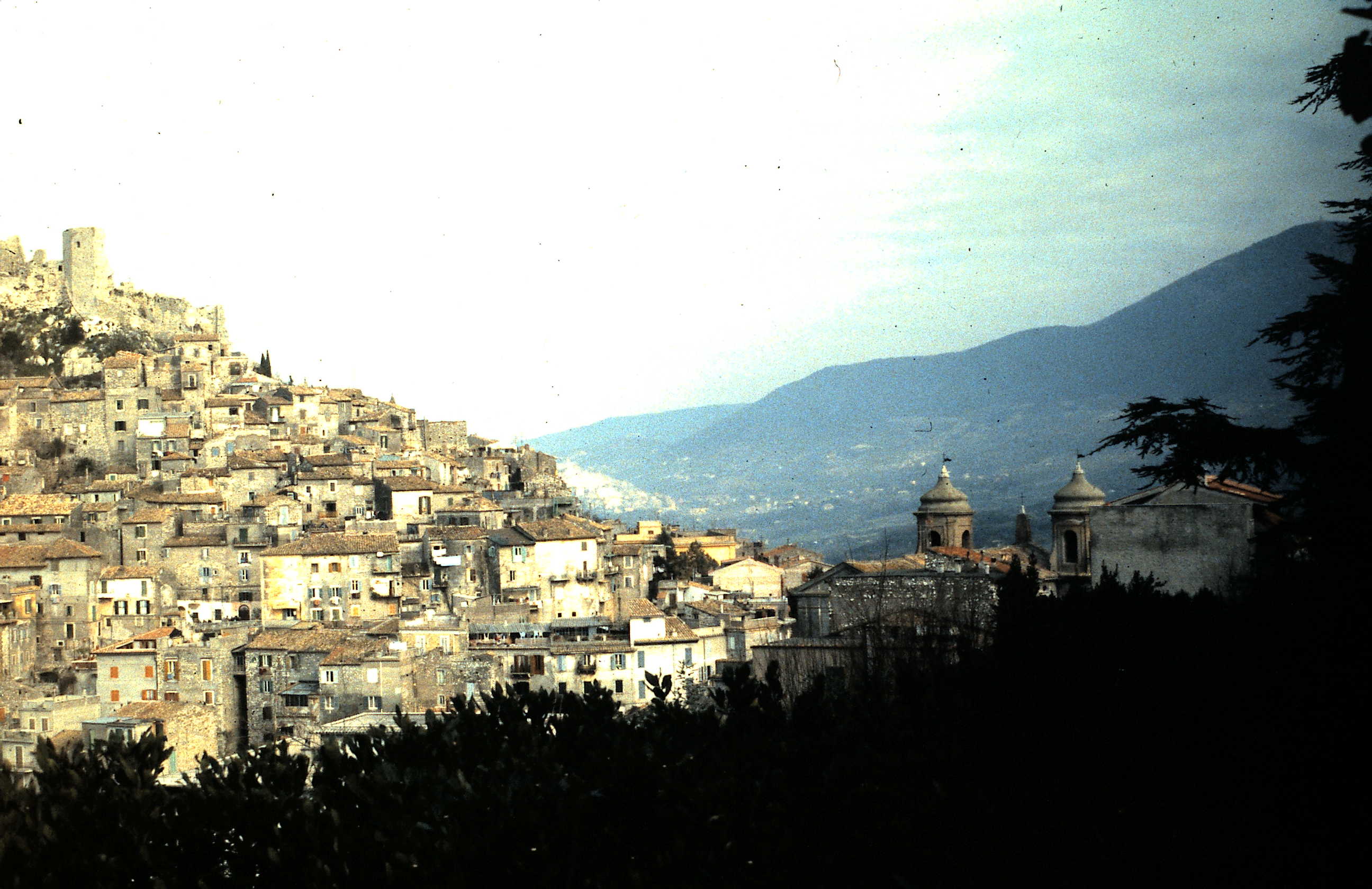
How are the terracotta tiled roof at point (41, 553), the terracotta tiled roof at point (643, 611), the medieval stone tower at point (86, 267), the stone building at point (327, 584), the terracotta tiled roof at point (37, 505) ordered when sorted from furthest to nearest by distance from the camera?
the medieval stone tower at point (86, 267) < the terracotta tiled roof at point (37, 505) < the terracotta tiled roof at point (41, 553) < the stone building at point (327, 584) < the terracotta tiled roof at point (643, 611)

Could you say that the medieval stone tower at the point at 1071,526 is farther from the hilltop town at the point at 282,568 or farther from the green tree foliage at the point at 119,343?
the green tree foliage at the point at 119,343

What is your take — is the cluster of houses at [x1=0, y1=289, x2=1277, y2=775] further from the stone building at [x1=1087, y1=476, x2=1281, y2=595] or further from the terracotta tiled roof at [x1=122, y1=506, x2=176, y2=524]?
the terracotta tiled roof at [x1=122, y1=506, x2=176, y2=524]

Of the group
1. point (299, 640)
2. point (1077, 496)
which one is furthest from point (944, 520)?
point (299, 640)

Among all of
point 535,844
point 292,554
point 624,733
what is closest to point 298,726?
point 292,554

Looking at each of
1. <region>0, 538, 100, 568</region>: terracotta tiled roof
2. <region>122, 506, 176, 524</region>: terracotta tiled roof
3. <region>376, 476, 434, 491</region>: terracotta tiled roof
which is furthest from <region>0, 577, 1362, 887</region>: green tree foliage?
<region>376, 476, 434, 491</region>: terracotta tiled roof

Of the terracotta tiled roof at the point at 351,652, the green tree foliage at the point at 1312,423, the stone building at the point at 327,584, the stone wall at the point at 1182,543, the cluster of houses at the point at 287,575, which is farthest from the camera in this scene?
the stone building at the point at 327,584

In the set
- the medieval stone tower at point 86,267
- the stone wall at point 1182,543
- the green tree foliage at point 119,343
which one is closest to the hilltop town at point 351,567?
the stone wall at point 1182,543

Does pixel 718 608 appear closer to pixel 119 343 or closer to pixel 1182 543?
pixel 1182 543
